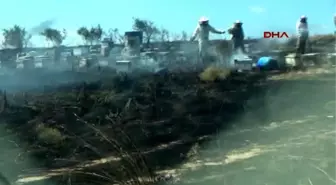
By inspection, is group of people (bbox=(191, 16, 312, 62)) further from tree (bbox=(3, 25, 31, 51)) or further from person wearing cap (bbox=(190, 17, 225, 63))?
tree (bbox=(3, 25, 31, 51))

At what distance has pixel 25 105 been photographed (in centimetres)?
1268

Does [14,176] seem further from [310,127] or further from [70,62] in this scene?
[70,62]

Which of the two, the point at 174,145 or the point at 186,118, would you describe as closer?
the point at 174,145

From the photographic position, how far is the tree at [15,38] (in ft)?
90.1

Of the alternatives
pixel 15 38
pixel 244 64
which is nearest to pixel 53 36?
pixel 15 38

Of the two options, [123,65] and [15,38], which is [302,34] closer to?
[123,65]

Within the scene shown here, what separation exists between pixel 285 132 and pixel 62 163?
3271mm

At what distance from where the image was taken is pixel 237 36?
19.0 m

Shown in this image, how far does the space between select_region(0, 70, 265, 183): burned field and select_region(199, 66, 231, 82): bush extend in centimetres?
4

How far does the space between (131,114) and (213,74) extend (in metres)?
3.84

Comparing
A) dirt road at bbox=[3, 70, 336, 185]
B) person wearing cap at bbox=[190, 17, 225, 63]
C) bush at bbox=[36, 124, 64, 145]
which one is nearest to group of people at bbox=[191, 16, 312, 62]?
person wearing cap at bbox=[190, 17, 225, 63]

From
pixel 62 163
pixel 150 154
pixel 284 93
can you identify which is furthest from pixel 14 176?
pixel 284 93

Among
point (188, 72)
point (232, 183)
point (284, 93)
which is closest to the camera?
point (232, 183)

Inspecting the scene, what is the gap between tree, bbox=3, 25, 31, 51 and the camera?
1081 inches
